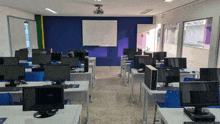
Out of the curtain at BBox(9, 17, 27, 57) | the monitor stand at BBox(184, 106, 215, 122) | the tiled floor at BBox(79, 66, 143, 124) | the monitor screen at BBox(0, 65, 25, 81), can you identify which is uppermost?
the curtain at BBox(9, 17, 27, 57)

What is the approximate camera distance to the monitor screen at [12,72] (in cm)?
313

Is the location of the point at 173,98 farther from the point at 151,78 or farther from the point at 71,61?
the point at 71,61

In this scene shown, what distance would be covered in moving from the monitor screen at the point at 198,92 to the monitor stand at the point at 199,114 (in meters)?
0.10

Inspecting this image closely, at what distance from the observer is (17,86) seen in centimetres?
320

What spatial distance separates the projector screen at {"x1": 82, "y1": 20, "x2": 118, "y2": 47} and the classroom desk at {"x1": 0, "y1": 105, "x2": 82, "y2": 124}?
7273mm

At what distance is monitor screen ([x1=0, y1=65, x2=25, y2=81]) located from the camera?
3.13 meters

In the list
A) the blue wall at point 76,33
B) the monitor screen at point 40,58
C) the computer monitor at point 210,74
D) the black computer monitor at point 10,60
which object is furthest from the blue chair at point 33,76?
the blue wall at point 76,33

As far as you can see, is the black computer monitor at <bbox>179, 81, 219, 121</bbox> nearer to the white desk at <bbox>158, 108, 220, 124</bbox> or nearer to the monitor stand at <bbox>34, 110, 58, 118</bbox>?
the white desk at <bbox>158, 108, 220, 124</bbox>

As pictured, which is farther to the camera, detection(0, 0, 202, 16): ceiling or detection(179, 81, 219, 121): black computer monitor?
detection(0, 0, 202, 16): ceiling

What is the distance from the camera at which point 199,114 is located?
6.45 feet

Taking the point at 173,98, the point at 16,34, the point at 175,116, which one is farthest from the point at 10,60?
the point at 175,116

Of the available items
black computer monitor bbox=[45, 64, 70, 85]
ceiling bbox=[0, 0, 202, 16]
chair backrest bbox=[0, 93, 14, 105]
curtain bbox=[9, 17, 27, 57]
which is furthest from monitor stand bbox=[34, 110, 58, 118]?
curtain bbox=[9, 17, 27, 57]

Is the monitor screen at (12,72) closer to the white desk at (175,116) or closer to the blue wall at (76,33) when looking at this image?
the white desk at (175,116)

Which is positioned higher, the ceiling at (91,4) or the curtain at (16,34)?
the ceiling at (91,4)
